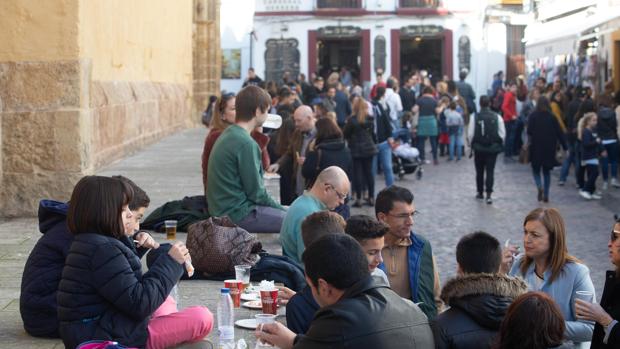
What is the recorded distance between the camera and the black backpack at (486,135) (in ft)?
53.3

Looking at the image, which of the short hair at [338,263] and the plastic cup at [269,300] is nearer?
the short hair at [338,263]

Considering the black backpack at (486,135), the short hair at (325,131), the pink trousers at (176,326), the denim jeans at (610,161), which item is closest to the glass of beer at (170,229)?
the pink trousers at (176,326)

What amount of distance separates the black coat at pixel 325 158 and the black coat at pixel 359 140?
7.94 feet

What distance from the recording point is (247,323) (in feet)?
20.2

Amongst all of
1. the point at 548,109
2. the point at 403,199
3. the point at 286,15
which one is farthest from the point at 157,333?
the point at 286,15

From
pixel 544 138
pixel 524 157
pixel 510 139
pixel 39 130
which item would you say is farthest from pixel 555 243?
pixel 510 139

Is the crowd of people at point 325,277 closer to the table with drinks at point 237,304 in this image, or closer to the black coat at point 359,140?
the table with drinks at point 237,304

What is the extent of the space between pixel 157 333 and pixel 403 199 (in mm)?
1633

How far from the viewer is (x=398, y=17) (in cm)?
4362

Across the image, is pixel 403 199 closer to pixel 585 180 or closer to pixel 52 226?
pixel 52 226

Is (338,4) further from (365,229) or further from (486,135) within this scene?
(365,229)

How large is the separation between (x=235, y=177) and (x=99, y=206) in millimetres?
3819

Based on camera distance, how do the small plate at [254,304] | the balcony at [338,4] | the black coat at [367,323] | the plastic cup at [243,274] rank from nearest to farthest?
the black coat at [367,323] < the small plate at [254,304] < the plastic cup at [243,274] < the balcony at [338,4]

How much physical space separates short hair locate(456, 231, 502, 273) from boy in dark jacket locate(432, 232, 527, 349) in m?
0.33
